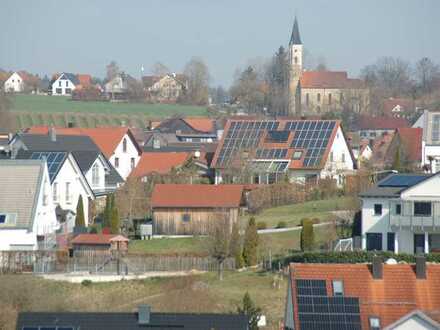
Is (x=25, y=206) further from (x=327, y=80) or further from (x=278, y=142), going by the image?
(x=327, y=80)

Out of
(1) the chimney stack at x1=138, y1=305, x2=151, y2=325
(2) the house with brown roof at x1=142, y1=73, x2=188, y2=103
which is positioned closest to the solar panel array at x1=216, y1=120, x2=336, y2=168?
(1) the chimney stack at x1=138, y1=305, x2=151, y2=325

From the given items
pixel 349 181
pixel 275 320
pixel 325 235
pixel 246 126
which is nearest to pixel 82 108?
pixel 246 126

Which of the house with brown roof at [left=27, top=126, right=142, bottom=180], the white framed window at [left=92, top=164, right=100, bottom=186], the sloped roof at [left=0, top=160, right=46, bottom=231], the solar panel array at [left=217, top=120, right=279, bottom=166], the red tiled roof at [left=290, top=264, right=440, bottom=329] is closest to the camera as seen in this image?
the red tiled roof at [left=290, top=264, right=440, bottom=329]

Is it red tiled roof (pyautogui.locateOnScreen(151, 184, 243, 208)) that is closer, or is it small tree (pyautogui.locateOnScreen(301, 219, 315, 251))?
small tree (pyautogui.locateOnScreen(301, 219, 315, 251))

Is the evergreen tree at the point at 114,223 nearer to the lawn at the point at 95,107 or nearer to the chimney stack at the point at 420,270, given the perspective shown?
the chimney stack at the point at 420,270

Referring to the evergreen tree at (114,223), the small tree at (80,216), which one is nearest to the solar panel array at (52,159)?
the small tree at (80,216)

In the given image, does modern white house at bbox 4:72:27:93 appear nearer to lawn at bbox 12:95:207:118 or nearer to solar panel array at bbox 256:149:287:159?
lawn at bbox 12:95:207:118

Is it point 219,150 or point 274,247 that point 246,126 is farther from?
point 274,247

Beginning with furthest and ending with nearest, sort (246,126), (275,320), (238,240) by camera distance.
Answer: (246,126) < (238,240) < (275,320)
